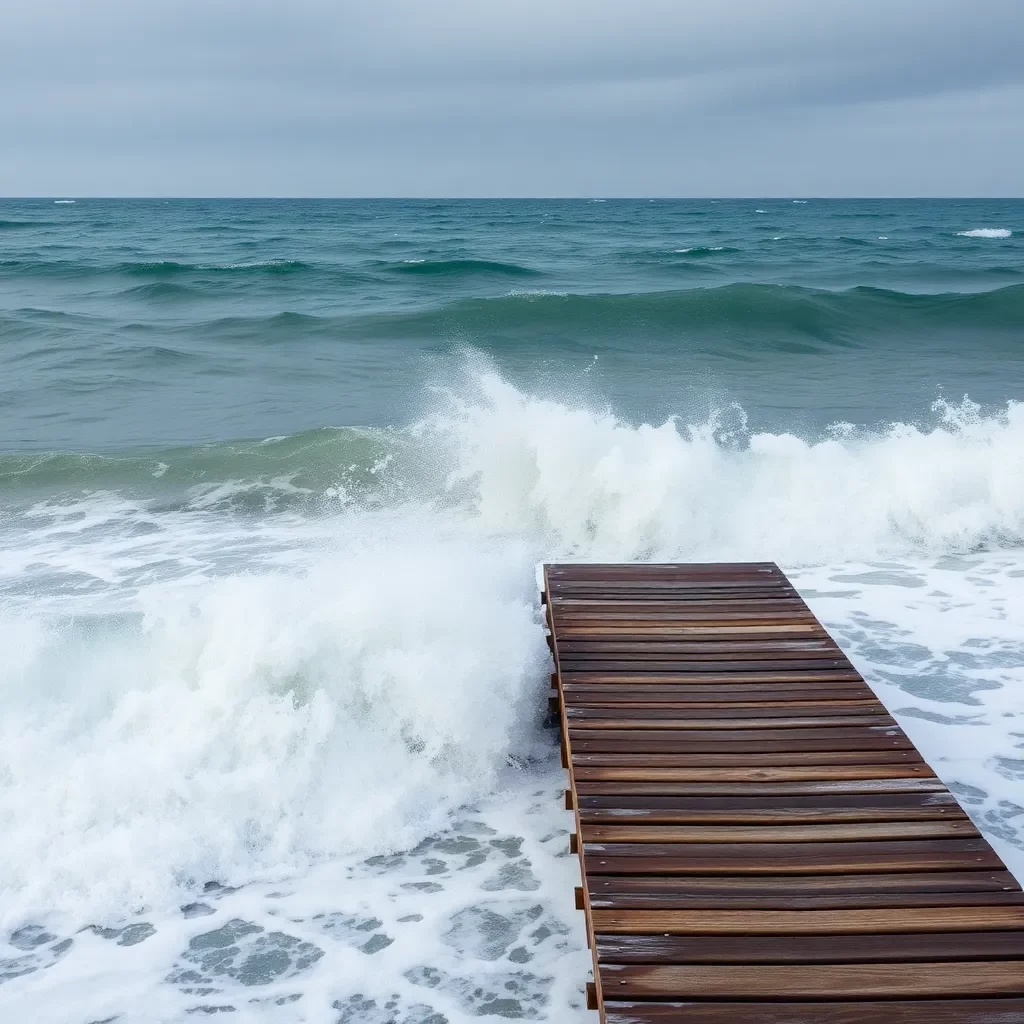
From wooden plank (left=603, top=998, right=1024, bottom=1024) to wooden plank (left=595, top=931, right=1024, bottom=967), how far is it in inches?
6.0

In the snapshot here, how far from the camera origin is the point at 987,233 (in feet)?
162

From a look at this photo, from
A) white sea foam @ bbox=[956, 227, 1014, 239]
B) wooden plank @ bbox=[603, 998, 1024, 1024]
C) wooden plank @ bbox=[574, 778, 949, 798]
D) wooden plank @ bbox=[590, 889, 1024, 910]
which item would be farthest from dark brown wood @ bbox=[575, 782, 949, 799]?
white sea foam @ bbox=[956, 227, 1014, 239]

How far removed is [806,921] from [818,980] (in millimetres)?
235

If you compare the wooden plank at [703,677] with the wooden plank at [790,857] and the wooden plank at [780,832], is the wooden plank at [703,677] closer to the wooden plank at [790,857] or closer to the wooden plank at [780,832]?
the wooden plank at [780,832]

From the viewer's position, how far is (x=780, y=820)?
346 cm

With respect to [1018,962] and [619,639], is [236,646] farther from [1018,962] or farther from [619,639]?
[1018,962]

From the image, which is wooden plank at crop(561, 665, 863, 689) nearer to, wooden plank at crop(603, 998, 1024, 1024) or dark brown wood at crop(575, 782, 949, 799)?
dark brown wood at crop(575, 782, 949, 799)

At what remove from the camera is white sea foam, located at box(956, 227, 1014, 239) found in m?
47.0

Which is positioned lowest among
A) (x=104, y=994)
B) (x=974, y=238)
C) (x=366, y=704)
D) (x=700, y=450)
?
(x=104, y=994)

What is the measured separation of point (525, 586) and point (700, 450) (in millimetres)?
3118

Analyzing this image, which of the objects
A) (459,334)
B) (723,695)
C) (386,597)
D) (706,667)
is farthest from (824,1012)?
(459,334)

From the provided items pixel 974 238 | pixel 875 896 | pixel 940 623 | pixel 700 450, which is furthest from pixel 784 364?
pixel 974 238

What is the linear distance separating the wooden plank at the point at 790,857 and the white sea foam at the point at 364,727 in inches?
20.5

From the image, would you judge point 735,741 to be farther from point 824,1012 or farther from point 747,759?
point 824,1012
